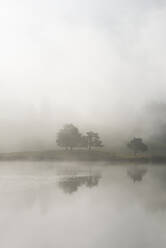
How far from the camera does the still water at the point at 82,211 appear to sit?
133 inches

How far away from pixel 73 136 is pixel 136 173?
1.96 meters

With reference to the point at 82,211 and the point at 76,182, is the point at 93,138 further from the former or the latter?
the point at 82,211

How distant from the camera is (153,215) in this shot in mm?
4297

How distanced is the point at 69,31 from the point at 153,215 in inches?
204

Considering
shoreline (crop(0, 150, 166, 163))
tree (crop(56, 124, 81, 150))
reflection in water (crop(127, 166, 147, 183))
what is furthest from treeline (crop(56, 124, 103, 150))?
reflection in water (crop(127, 166, 147, 183))

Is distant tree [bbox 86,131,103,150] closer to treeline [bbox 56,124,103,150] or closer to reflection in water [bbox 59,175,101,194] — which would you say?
treeline [bbox 56,124,103,150]

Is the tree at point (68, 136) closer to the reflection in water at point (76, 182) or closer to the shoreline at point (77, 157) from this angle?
the shoreline at point (77, 157)

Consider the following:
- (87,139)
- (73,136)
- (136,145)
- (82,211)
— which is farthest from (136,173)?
(82,211)

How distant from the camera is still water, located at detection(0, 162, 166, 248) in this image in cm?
337

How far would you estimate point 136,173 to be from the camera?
27.1ft

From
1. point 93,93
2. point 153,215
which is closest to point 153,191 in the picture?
point 153,215

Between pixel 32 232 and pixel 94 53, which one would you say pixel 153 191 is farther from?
pixel 94 53

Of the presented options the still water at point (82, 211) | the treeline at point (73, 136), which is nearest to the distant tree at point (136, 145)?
the treeline at point (73, 136)

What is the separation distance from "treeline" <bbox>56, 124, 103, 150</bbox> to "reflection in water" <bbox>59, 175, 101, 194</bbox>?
1398 millimetres
